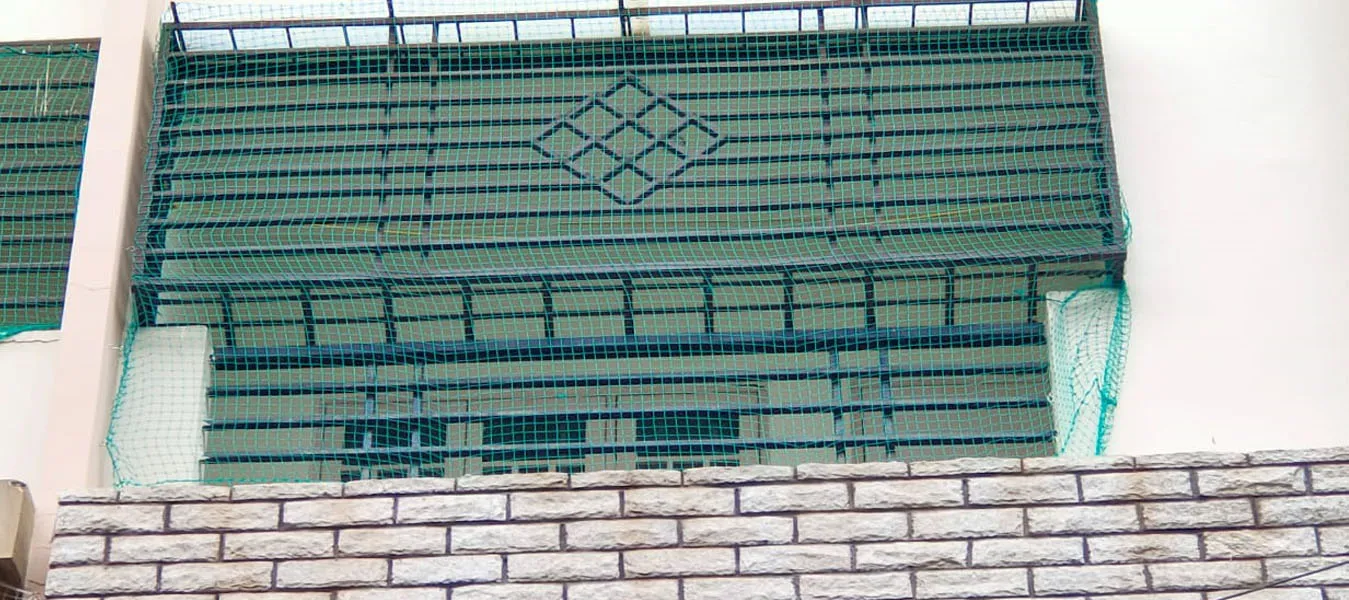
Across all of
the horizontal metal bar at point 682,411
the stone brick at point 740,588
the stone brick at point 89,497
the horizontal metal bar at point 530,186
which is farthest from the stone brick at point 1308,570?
the stone brick at point 89,497

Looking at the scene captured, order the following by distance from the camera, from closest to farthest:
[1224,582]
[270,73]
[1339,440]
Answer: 1. [1224,582]
2. [1339,440]
3. [270,73]

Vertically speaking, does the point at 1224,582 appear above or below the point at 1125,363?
below

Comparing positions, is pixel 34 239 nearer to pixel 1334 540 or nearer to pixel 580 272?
pixel 580 272

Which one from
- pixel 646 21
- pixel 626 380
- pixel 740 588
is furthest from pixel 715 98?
pixel 740 588

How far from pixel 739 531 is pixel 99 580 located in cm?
230

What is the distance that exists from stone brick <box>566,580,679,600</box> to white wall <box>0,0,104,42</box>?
3924 millimetres

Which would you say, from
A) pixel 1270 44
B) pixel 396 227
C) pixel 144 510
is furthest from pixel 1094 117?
pixel 144 510

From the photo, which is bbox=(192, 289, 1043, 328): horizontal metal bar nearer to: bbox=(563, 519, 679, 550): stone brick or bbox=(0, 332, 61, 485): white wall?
bbox=(0, 332, 61, 485): white wall

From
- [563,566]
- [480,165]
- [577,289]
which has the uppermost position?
[480,165]

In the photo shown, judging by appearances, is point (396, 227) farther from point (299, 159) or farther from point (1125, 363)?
point (1125, 363)

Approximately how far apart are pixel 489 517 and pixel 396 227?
6.24 feet

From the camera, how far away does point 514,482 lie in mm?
6301

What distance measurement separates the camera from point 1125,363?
7137 mm

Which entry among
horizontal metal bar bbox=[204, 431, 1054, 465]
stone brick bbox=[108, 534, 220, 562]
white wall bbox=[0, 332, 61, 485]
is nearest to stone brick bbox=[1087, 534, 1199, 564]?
horizontal metal bar bbox=[204, 431, 1054, 465]
